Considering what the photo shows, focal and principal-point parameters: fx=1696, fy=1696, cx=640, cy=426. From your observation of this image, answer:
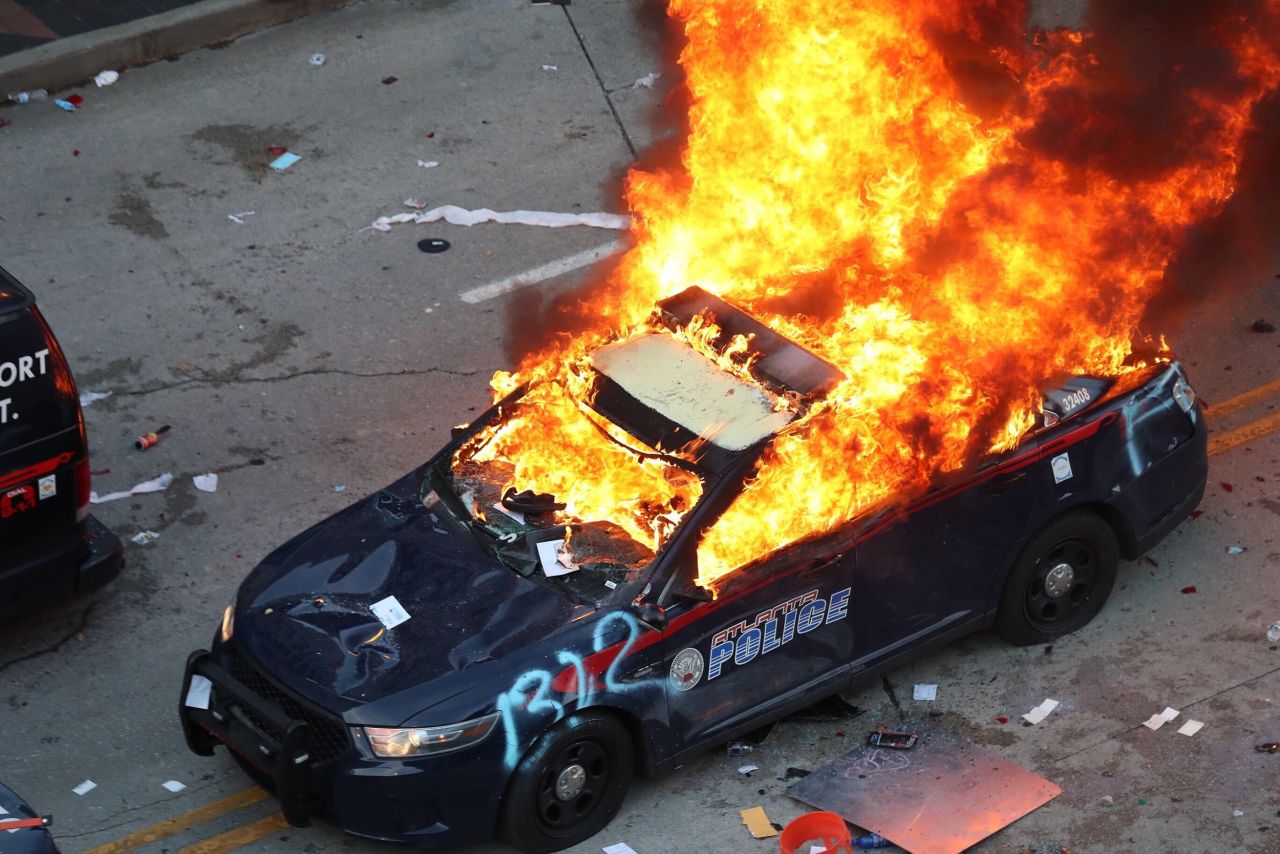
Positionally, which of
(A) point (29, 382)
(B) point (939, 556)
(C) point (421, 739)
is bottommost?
(C) point (421, 739)

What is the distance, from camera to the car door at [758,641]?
276 inches

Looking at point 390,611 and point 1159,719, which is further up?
point 390,611

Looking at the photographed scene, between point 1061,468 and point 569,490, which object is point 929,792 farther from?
point 569,490

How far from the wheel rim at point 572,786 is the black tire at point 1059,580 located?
7.25ft

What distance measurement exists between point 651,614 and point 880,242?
7.96ft

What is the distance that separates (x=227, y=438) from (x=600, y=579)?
3.66 m

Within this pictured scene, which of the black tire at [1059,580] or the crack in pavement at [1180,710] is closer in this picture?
the crack in pavement at [1180,710]

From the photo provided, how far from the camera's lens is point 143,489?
9516 mm

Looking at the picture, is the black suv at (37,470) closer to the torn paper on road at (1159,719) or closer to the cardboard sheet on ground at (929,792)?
the cardboard sheet on ground at (929,792)

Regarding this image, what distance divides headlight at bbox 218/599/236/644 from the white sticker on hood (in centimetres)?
374

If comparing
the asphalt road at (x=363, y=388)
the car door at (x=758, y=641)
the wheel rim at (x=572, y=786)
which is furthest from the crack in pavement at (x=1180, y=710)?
the wheel rim at (x=572, y=786)

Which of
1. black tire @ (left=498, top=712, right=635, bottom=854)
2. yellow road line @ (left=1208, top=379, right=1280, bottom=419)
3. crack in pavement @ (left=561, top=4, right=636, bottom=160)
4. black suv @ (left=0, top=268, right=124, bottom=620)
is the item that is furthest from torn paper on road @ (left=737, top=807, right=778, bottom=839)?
crack in pavement @ (left=561, top=4, right=636, bottom=160)

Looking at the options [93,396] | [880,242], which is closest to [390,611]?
[880,242]

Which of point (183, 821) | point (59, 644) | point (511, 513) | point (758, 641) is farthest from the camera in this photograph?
point (59, 644)
